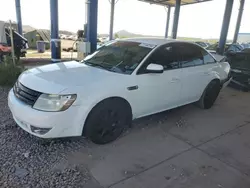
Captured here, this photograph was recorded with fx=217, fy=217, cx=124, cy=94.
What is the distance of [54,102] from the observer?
2.54 meters

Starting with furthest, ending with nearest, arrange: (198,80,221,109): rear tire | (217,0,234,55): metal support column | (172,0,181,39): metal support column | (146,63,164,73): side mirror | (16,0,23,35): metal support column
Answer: (172,0,181,39): metal support column
(16,0,23,35): metal support column
(217,0,234,55): metal support column
(198,80,221,109): rear tire
(146,63,164,73): side mirror

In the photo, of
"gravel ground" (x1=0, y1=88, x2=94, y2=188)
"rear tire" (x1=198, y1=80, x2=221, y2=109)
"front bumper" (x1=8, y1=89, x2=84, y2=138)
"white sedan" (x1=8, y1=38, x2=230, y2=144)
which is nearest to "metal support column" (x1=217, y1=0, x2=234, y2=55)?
"rear tire" (x1=198, y1=80, x2=221, y2=109)

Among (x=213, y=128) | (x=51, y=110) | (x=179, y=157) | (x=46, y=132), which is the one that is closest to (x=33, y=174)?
(x=46, y=132)

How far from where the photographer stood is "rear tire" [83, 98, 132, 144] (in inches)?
110

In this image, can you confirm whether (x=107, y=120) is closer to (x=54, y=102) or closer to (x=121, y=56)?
(x=54, y=102)

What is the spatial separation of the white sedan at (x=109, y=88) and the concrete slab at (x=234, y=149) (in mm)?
963

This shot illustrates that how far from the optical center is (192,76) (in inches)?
157

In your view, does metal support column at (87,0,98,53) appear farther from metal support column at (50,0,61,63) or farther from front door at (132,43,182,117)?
front door at (132,43,182,117)

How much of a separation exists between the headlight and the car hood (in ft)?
0.23

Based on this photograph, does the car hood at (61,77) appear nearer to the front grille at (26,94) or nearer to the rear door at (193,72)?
the front grille at (26,94)

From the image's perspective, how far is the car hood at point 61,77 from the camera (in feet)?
8.63

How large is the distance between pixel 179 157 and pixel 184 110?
1898 mm

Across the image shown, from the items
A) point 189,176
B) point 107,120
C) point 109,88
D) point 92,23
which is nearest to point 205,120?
point 189,176

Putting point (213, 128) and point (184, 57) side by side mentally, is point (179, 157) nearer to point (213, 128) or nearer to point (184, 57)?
point (213, 128)
